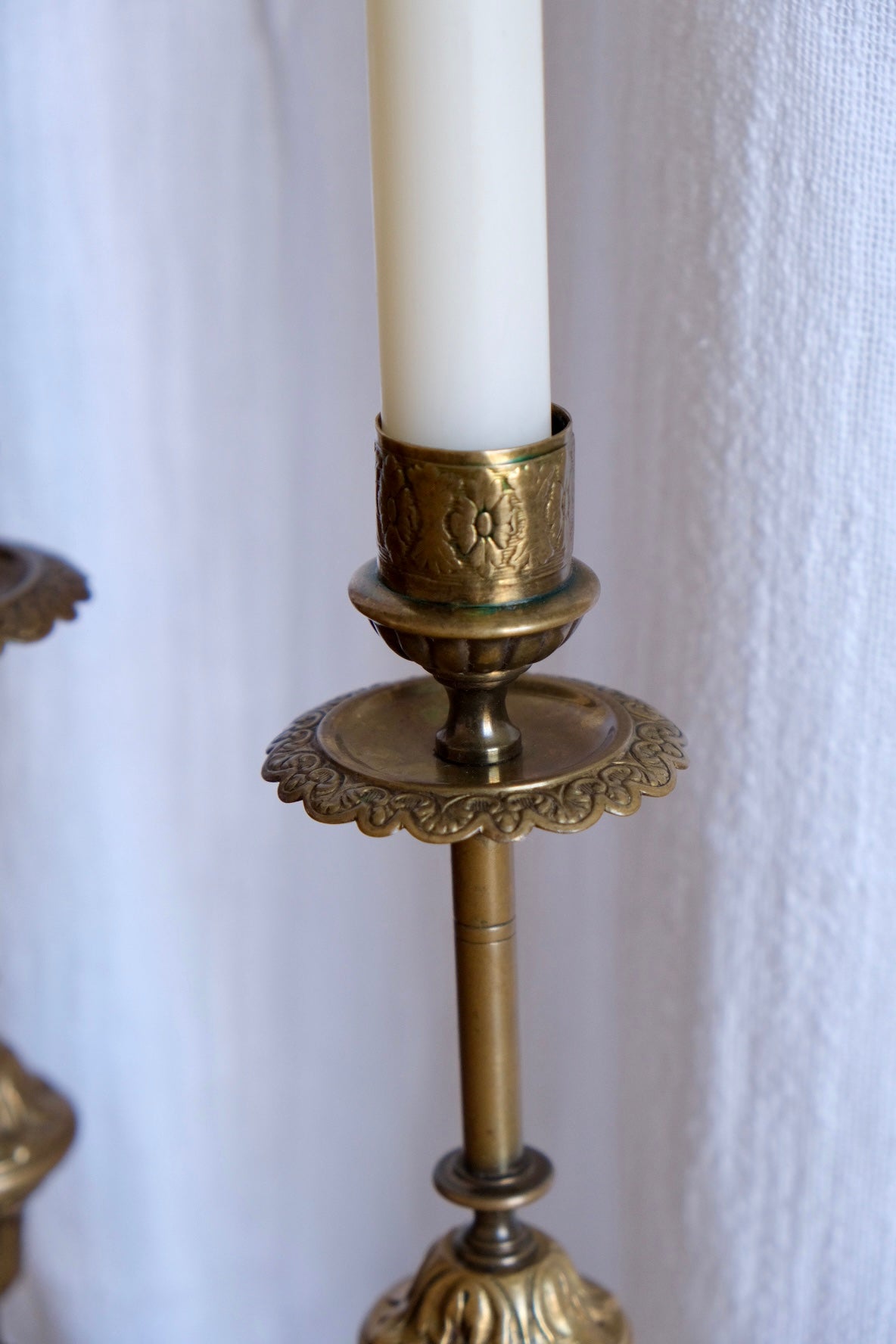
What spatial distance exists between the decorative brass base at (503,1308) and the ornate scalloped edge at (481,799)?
0.55 feet

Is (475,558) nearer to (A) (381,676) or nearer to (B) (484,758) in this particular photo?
(B) (484,758)

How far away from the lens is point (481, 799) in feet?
1.01

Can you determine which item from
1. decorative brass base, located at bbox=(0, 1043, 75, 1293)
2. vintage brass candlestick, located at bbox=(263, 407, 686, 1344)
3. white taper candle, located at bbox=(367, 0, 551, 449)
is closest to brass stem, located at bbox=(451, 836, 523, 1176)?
vintage brass candlestick, located at bbox=(263, 407, 686, 1344)

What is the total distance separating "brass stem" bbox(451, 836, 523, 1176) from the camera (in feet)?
1.18

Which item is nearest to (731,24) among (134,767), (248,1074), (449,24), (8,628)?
(449,24)

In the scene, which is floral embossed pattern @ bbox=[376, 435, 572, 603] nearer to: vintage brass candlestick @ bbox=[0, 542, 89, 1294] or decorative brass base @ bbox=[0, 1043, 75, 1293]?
vintage brass candlestick @ bbox=[0, 542, 89, 1294]

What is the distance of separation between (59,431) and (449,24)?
37 centimetres

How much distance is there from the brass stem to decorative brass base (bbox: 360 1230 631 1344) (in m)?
0.04

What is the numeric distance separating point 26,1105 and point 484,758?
13.5 inches

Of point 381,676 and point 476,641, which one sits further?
point 381,676

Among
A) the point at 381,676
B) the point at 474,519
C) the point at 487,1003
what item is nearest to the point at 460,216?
the point at 474,519

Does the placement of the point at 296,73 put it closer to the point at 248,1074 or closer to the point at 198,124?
the point at 198,124

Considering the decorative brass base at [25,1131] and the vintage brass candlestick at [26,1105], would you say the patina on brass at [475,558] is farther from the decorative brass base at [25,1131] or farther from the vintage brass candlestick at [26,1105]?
the decorative brass base at [25,1131]

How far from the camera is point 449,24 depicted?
0.92ft
